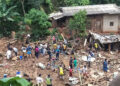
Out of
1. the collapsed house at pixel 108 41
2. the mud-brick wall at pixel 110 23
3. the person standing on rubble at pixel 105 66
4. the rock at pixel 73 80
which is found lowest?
the rock at pixel 73 80

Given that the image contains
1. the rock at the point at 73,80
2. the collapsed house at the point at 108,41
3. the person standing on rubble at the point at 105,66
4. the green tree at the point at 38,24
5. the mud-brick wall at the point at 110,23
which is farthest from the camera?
the mud-brick wall at the point at 110,23

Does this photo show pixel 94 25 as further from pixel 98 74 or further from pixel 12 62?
pixel 12 62

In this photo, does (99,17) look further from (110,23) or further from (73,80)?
(73,80)

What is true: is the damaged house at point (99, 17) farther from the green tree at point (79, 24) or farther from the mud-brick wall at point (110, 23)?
the green tree at point (79, 24)

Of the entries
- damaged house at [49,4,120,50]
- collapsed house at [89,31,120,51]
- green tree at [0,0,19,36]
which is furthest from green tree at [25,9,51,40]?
collapsed house at [89,31,120,51]

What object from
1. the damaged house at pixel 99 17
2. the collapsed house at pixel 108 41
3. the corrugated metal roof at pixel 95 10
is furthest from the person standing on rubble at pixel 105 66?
the corrugated metal roof at pixel 95 10

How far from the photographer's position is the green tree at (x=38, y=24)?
2111 centimetres

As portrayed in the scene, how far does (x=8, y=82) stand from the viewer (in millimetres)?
5281

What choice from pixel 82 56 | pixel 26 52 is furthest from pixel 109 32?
pixel 26 52

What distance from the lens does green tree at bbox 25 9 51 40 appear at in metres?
21.1

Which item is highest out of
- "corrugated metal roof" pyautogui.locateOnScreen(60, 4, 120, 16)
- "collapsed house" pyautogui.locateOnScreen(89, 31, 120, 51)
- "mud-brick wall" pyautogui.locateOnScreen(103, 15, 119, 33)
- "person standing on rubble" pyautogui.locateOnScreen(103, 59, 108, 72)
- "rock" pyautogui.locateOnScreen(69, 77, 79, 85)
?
"corrugated metal roof" pyautogui.locateOnScreen(60, 4, 120, 16)

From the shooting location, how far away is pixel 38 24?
69.8 feet

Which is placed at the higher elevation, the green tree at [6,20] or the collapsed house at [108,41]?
the green tree at [6,20]

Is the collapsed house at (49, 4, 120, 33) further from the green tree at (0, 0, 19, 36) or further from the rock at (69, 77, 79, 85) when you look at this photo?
the rock at (69, 77, 79, 85)
